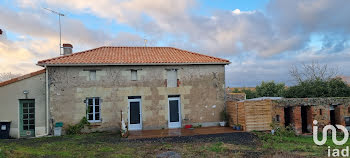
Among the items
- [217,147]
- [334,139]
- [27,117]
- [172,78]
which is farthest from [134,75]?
[334,139]

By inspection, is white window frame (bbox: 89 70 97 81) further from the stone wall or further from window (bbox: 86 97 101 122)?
the stone wall

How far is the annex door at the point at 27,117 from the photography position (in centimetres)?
1330

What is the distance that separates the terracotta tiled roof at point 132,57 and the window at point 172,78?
708 millimetres

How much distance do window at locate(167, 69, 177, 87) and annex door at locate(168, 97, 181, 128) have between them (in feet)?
3.04

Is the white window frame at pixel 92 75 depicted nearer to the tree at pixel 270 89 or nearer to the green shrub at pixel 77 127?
the green shrub at pixel 77 127

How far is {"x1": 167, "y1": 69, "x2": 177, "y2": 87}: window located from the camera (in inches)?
577

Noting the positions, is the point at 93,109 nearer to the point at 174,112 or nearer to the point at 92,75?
the point at 92,75

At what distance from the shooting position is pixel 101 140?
11.4 meters

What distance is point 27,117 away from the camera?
528 inches

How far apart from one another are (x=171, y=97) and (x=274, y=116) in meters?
6.13

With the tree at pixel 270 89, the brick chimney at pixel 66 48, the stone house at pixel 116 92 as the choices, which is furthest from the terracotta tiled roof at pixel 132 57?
the tree at pixel 270 89

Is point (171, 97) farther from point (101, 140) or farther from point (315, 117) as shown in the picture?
point (315, 117)

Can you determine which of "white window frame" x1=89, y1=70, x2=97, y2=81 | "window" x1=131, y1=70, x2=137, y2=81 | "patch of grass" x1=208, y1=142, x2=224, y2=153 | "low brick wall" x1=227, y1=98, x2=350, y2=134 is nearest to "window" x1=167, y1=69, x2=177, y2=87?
"window" x1=131, y1=70, x2=137, y2=81

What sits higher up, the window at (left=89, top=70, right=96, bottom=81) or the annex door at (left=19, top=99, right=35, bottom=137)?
the window at (left=89, top=70, right=96, bottom=81)
